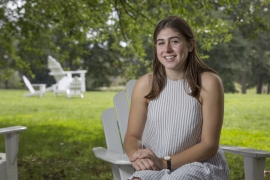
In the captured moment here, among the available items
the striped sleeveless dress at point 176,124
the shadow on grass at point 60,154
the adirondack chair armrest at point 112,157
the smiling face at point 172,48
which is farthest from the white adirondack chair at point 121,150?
the shadow on grass at point 60,154

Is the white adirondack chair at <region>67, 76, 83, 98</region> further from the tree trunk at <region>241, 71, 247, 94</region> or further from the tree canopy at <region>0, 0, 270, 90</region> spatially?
the tree canopy at <region>0, 0, 270, 90</region>

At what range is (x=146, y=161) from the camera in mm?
1833

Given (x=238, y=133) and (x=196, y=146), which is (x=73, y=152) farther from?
(x=196, y=146)

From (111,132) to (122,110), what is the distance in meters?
0.24

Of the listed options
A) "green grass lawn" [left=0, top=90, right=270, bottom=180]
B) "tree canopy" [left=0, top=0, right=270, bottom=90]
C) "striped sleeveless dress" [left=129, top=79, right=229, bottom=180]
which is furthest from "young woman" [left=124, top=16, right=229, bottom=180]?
"tree canopy" [left=0, top=0, right=270, bottom=90]

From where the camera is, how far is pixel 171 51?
1928mm

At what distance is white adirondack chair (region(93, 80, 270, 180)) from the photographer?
6.43 feet

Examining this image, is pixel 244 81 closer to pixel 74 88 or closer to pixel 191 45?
pixel 74 88

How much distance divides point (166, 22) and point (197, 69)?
276 millimetres

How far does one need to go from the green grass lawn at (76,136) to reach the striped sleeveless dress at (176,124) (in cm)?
189

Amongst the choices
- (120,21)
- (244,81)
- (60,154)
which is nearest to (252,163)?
(60,154)

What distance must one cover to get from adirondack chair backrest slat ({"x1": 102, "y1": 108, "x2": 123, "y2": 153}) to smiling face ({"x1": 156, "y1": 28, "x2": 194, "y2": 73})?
0.70m

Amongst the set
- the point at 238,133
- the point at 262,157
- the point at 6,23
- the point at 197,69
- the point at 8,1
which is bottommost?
the point at 238,133

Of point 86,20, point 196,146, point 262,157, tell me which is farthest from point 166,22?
point 86,20
